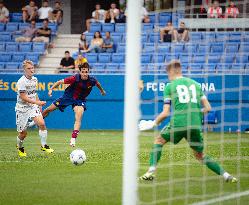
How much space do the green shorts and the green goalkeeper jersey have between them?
0.10 m

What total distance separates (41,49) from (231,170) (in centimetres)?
1541

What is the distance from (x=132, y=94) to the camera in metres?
7.46

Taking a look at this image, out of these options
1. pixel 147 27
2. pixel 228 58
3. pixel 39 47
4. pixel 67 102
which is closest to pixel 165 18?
pixel 147 27

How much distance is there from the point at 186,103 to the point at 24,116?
17.5ft

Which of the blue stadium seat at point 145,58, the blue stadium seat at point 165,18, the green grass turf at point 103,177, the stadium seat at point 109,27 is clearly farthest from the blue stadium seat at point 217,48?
the stadium seat at point 109,27

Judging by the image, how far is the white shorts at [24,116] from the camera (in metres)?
15.2

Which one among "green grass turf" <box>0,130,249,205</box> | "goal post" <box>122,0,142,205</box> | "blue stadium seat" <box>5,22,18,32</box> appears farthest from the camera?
"blue stadium seat" <box>5,22,18,32</box>

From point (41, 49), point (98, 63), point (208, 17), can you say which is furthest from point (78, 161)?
point (41, 49)

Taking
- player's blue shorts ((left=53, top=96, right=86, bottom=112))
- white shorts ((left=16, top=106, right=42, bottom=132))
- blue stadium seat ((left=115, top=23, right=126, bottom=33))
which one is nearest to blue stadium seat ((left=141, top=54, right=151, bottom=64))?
blue stadium seat ((left=115, top=23, right=126, bottom=33))

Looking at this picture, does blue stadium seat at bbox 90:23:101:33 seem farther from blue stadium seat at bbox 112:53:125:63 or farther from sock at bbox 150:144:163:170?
sock at bbox 150:144:163:170

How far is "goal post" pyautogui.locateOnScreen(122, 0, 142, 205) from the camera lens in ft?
24.4

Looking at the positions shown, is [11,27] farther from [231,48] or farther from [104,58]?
[231,48]

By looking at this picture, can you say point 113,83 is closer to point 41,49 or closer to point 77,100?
point 41,49

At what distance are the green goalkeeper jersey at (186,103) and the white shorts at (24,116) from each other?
508 centimetres
